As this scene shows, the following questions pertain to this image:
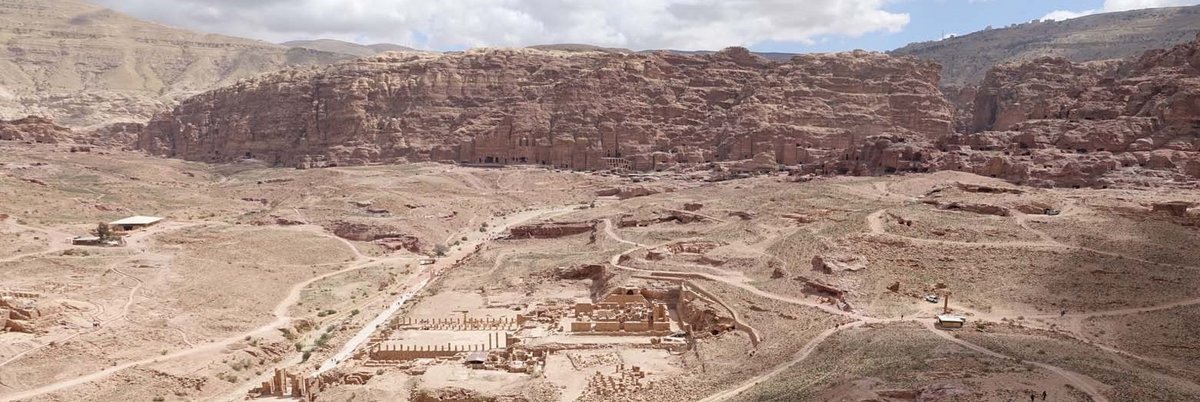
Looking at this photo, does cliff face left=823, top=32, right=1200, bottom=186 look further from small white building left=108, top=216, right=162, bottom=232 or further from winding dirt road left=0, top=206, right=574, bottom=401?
small white building left=108, top=216, right=162, bottom=232

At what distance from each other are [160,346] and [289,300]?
10349 millimetres

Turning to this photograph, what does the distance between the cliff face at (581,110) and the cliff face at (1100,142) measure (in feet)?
62.8

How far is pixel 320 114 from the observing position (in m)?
107

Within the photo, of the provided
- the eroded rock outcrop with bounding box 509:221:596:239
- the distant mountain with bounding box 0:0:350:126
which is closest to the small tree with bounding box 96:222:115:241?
the eroded rock outcrop with bounding box 509:221:596:239

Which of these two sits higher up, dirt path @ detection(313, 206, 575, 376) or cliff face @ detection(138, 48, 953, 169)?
cliff face @ detection(138, 48, 953, 169)

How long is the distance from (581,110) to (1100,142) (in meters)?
56.0

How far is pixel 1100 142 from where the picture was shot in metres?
64.2

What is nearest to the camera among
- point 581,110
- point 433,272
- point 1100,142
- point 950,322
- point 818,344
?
point 818,344

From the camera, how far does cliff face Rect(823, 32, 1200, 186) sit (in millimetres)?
59250

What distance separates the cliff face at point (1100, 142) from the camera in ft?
194

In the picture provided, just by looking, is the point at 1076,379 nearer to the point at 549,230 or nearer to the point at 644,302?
the point at 644,302

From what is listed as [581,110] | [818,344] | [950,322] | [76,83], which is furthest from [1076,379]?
[76,83]

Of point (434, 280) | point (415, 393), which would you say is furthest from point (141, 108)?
point (415, 393)

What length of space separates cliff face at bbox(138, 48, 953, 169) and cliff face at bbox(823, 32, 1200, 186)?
19.1m
